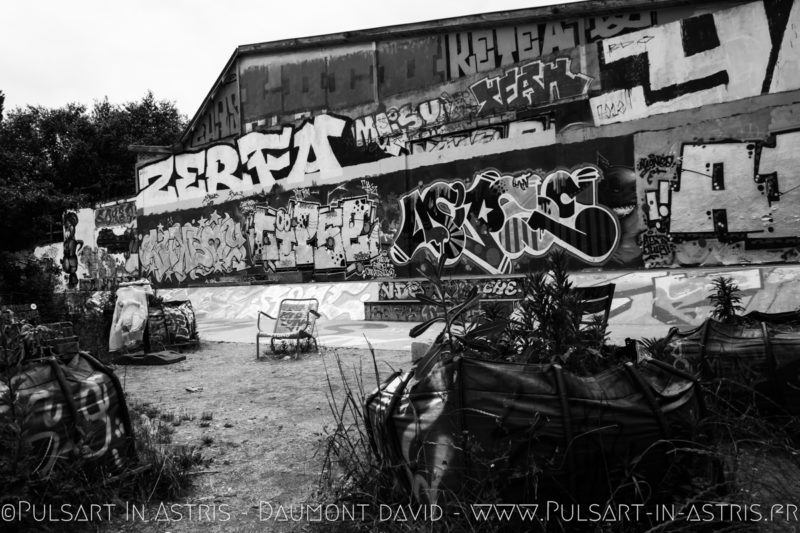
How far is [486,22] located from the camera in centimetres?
1445

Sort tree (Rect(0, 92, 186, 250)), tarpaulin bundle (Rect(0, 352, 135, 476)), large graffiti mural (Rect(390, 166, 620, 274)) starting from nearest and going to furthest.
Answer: tarpaulin bundle (Rect(0, 352, 135, 476)) < large graffiti mural (Rect(390, 166, 620, 274)) < tree (Rect(0, 92, 186, 250))

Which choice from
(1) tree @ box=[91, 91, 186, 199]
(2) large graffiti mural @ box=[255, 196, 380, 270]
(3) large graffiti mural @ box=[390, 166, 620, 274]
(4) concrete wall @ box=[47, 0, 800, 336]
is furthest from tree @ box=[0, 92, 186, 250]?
(3) large graffiti mural @ box=[390, 166, 620, 274]

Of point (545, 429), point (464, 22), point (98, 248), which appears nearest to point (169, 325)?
point (545, 429)

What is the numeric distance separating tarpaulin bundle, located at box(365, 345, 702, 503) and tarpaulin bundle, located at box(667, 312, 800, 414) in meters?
0.99

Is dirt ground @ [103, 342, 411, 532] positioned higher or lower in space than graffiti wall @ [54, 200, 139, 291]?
lower

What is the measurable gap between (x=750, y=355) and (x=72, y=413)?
12.0 feet

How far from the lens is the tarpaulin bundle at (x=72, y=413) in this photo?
248 centimetres

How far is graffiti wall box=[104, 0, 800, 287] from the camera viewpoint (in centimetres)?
833

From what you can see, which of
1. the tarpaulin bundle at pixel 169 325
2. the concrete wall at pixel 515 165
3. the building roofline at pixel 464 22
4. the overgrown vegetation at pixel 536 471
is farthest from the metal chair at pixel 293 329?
the building roofline at pixel 464 22

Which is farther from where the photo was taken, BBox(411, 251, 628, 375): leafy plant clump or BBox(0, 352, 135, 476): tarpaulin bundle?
BBox(0, 352, 135, 476): tarpaulin bundle

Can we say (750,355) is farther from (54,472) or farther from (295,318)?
(295,318)

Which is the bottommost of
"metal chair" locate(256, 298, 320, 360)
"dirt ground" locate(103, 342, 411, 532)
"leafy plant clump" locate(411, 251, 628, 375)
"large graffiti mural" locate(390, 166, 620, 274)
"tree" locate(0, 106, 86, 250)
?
"dirt ground" locate(103, 342, 411, 532)

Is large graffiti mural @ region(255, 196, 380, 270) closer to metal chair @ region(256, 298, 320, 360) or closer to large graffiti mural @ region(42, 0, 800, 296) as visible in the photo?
large graffiti mural @ region(42, 0, 800, 296)

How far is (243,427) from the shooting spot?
13.9 feet
